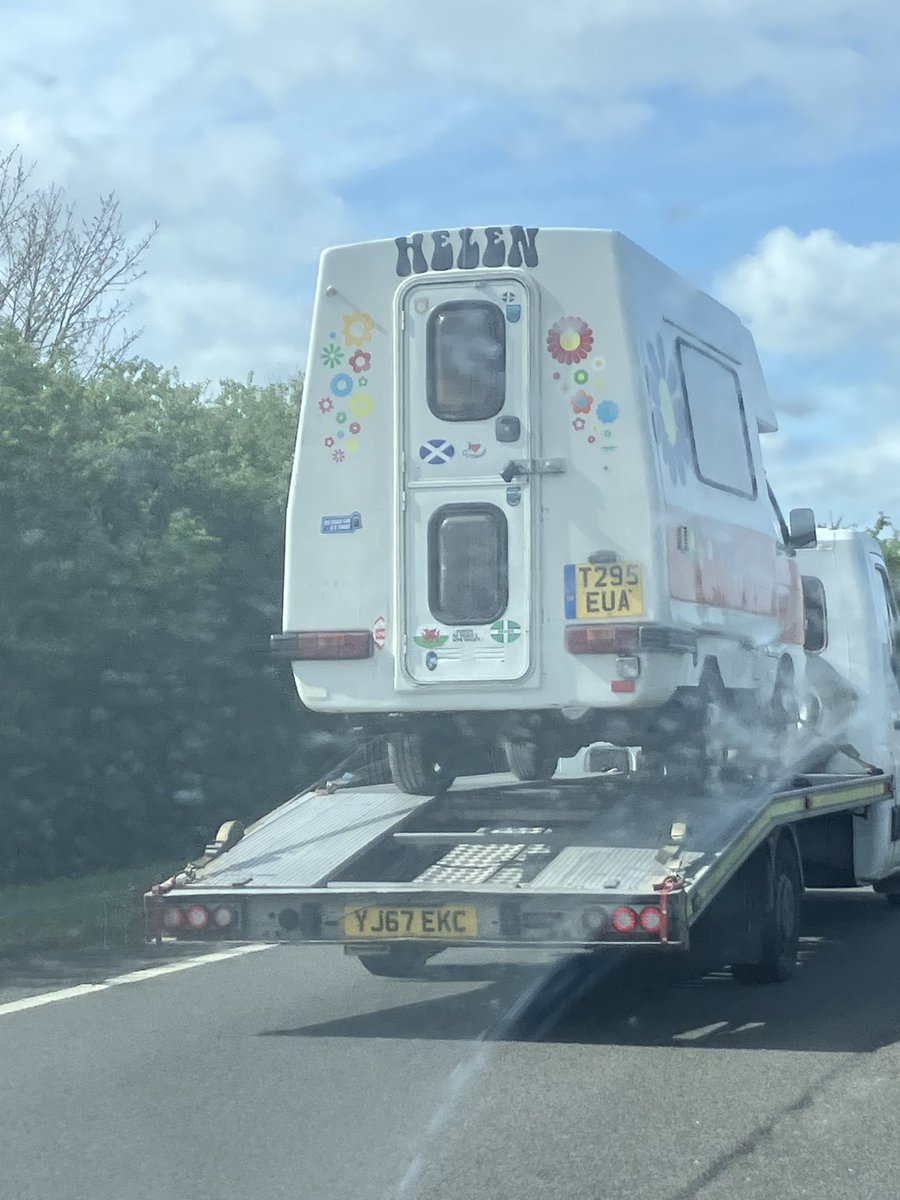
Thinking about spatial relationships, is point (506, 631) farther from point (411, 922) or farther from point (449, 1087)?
point (449, 1087)

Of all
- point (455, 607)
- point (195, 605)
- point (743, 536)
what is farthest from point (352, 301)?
point (195, 605)

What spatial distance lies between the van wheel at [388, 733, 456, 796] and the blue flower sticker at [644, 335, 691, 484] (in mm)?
2026

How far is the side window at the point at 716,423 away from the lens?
9.99 meters

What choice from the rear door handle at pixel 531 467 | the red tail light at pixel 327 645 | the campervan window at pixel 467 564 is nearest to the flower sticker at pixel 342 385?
the campervan window at pixel 467 564

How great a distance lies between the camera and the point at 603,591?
902 centimetres

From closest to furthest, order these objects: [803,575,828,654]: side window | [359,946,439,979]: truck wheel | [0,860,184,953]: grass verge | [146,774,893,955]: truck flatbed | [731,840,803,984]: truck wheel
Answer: [146,774,893,955]: truck flatbed < [731,840,803,984]: truck wheel < [359,946,439,979]: truck wheel < [0,860,184,953]: grass verge < [803,575,828,654]: side window

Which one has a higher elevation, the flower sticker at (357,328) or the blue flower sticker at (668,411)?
the flower sticker at (357,328)

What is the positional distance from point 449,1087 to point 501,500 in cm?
310

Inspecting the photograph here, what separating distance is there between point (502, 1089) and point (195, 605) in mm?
10361

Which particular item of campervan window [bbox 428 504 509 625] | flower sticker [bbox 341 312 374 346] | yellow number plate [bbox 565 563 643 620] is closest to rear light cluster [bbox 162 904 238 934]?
campervan window [bbox 428 504 509 625]

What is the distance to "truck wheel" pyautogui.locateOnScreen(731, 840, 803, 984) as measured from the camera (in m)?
9.63

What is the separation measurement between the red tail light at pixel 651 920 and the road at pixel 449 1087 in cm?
57

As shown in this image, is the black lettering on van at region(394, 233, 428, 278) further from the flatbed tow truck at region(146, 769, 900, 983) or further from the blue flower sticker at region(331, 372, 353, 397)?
the flatbed tow truck at region(146, 769, 900, 983)

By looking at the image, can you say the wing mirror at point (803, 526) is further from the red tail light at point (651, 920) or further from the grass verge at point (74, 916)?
the grass verge at point (74, 916)
